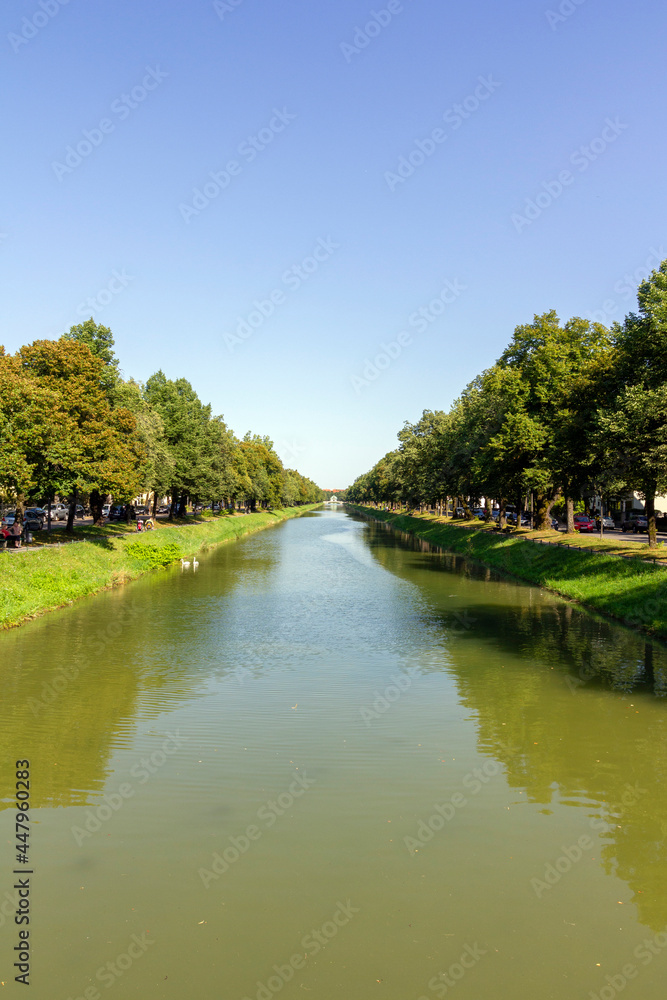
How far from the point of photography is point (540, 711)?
17547 millimetres

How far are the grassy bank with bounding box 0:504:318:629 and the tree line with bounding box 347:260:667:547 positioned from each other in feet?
92.3

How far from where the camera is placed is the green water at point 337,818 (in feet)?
25.9

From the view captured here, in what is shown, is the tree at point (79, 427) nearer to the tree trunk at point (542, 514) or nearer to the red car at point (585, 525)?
the tree trunk at point (542, 514)

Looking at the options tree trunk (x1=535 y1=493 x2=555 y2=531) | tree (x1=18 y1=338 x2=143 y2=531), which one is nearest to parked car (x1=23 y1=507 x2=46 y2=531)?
tree (x1=18 y1=338 x2=143 y2=531)

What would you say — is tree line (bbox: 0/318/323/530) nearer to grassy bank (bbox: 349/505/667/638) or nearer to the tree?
the tree

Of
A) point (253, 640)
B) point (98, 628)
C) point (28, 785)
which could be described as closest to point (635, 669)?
point (253, 640)

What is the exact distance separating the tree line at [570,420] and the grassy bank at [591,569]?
3461 mm

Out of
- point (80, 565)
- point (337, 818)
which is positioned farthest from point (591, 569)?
point (337, 818)

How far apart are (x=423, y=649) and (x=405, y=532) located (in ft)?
285

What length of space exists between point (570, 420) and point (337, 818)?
120 feet

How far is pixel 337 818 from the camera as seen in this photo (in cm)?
1145

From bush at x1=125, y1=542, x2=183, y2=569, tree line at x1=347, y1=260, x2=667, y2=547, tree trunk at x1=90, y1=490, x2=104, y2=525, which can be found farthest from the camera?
tree trunk at x1=90, y1=490, x2=104, y2=525

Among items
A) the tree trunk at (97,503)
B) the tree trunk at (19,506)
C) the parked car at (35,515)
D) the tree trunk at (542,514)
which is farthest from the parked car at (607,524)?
the tree trunk at (19,506)

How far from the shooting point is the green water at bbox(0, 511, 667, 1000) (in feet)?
25.9
